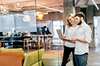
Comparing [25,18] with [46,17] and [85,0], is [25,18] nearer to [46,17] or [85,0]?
[46,17]

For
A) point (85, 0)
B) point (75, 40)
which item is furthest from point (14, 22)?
point (75, 40)

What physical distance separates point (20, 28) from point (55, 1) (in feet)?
5.91

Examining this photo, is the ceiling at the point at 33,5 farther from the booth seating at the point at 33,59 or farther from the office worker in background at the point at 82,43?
the office worker in background at the point at 82,43

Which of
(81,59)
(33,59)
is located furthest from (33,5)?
(81,59)

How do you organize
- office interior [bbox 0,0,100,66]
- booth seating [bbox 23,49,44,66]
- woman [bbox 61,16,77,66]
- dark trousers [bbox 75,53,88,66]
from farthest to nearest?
office interior [bbox 0,0,100,66]
booth seating [bbox 23,49,44,66]
woman [bbox 61,16,77,66]
dark trousers [bbox 75,53,88,66]

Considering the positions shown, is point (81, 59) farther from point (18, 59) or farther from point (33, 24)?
point (33, 24)

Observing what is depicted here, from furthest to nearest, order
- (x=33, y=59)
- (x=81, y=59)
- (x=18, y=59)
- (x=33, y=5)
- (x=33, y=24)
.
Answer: (x=33, y=5)
(x=33, y=24)
(x=33, y=59)
(x=18, y=59)
(x=81, y=59)

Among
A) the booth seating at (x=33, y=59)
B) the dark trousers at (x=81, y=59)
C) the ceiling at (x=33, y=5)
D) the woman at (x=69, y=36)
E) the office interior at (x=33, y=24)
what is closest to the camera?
the dark trousers at (x=81, y=59)

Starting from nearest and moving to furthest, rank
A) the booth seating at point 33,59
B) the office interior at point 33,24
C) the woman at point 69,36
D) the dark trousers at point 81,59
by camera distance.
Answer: the dark trousers at point 81,59 < the woman at point 69,36 < the booth seating at point 33,59 < the office interior at point 33,24

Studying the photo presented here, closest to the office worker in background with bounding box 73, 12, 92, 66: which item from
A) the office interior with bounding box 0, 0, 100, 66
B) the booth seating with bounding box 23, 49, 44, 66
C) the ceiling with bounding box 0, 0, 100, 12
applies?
the booth seating with bounding box 23, 49, 44, 66

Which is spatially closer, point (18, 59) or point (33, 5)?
point (18, 59)

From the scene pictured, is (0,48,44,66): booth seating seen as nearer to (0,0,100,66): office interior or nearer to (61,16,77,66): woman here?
(61,16,77,66): woman

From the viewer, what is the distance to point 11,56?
521 centimetres

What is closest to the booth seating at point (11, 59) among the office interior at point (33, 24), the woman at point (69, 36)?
the woman at point (69, 36)
